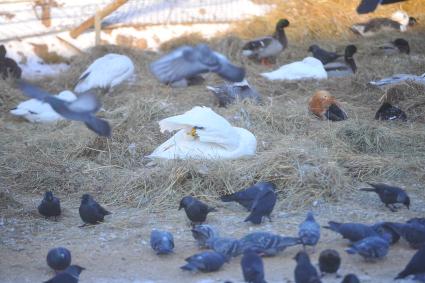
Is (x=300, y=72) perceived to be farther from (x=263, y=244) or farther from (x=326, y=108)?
(x=263, y=244)

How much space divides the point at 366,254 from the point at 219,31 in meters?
8.43

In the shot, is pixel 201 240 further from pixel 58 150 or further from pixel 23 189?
pixel 58 150

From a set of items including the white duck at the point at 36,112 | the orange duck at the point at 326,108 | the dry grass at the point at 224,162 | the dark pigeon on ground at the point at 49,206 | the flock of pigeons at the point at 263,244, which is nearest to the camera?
the flock of pigeons at the point at 263,244

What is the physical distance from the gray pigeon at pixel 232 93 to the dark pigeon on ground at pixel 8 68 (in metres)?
2.90

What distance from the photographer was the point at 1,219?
6805mm

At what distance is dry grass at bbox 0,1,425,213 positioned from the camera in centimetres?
736

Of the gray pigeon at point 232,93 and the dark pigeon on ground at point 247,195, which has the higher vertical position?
the dark pigeon on ground at point 247,195

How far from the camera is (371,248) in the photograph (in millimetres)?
5586

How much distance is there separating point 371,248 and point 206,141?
9.22 feet

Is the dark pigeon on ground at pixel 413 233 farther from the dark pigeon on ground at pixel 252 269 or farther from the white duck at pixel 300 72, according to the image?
the white duck at pixel 300 72

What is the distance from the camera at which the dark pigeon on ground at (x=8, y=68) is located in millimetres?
11422

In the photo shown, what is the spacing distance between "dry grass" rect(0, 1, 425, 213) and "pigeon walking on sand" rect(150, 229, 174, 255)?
42.1 inches

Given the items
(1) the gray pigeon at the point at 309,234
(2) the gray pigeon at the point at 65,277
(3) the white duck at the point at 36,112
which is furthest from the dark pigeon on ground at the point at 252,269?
(3) the white duck at the point at 36,112

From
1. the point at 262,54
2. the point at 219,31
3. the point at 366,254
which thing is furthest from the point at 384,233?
the point at 219,31
